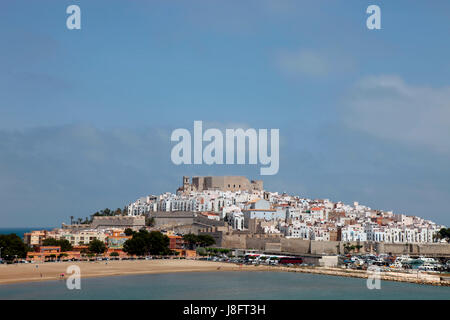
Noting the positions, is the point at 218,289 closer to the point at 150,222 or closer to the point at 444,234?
the point at 444,234

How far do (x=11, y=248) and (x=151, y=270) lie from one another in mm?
11123

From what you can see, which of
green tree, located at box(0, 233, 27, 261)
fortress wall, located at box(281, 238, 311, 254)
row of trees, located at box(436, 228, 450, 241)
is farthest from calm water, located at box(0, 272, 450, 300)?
row of trees, located at box(436, 228, 450, 241)

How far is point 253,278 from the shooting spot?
3962 centimetres

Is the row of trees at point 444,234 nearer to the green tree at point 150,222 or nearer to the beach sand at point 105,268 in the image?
the beach sand at point 105,268

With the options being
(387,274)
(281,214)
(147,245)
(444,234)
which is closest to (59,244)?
(147,245)

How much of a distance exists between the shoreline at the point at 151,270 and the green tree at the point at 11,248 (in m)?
2.16

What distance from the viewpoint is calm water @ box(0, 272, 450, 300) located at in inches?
1172

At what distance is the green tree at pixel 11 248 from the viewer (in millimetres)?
43312

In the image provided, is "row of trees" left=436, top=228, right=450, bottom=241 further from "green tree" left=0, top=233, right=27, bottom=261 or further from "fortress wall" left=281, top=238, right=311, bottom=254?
"green tree" left=0, top=233, right=27, bottom=261

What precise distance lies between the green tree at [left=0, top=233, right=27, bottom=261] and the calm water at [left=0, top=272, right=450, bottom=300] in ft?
34.5

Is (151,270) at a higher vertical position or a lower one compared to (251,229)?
lower

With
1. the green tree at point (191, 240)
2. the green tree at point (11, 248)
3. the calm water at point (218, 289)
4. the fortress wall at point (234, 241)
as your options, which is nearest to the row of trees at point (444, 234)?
the fortress wall at point (234, 241)

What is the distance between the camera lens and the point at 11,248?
143 ft

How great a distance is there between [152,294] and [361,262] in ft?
76.5
